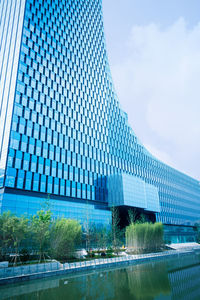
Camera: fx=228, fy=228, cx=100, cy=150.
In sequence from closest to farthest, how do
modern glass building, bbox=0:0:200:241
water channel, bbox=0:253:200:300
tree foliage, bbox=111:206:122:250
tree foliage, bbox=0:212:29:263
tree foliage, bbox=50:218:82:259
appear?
water channel, bbox=0:253:200:300
tree foliage, bbox=0:212:29:263
tree foliage, bbox=50:218:82:259
tree foliage, bbox=111:206:122:250
modern glass building, bbox=0:0:200:241

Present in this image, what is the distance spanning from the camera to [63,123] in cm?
5853

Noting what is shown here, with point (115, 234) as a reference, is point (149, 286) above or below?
below

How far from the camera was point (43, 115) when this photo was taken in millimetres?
53219

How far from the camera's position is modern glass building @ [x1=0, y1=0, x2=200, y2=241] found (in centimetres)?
4603

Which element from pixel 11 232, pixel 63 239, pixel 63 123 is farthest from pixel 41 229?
pixel 63 123

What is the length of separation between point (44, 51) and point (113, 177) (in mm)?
38872

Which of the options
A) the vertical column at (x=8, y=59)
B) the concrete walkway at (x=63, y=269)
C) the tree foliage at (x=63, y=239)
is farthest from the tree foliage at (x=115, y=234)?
the vertical column at (x=8, y=59)

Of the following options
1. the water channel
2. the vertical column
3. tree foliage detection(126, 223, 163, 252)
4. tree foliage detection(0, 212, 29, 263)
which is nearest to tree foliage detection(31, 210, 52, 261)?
tree foliage detection(0, 212, 29, 263)

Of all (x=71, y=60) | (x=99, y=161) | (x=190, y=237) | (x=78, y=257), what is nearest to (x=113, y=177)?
(x=99, y=161)

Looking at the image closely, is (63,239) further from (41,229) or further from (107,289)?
(107,289)

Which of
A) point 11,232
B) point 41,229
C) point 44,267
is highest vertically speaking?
point 41,229

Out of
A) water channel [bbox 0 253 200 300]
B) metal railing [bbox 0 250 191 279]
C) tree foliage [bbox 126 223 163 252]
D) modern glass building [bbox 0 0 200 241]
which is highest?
modern glass building [bbox 0 0 200 241]

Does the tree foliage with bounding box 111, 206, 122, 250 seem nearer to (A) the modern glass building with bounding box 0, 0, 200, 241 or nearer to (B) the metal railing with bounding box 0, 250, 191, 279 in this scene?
(A) the modern glass building with bounding box 0, 0, 200, 241

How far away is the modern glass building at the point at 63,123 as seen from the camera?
46031 mm
